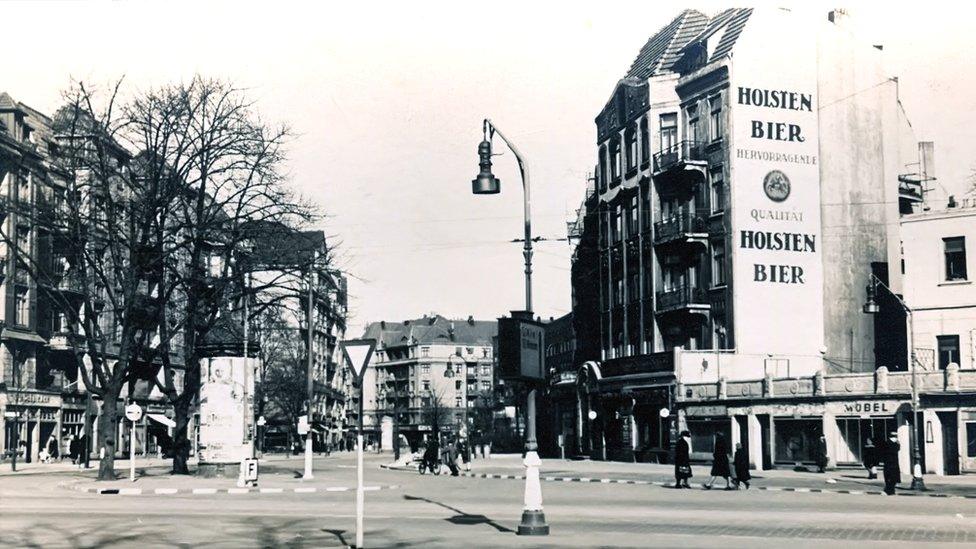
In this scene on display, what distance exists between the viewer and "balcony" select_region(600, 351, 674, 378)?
5284 cm

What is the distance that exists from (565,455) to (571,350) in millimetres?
12614

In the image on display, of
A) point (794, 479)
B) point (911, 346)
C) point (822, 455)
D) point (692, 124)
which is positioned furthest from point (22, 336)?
point (911, 346)

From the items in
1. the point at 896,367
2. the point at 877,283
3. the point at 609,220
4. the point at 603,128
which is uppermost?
the point at 603,128

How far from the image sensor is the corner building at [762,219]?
51.2 metres

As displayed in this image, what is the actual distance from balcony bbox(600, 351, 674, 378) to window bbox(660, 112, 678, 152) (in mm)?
9677

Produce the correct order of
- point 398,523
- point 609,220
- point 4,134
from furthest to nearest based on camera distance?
point 609,220
point 4,134
point 398,523

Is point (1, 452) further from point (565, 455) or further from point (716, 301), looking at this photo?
point (716, 301)

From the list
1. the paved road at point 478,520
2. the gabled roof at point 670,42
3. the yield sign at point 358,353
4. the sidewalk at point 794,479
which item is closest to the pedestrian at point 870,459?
the sidewalk at point 794,479

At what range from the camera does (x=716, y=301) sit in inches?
2062

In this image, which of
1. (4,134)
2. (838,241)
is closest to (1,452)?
(4,134)

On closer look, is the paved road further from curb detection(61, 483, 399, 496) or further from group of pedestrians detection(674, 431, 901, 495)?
group of pedestrians detection(674, 431, 901, 495)

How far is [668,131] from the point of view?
55469 mm

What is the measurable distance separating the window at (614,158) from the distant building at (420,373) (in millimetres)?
98868

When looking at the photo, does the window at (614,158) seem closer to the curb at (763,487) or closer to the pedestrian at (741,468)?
the curb at (763,487)
